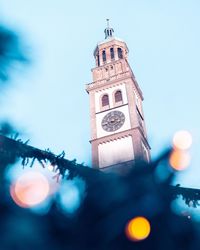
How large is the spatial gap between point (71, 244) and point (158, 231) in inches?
24.2

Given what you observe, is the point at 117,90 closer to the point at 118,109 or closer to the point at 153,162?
the point at 118,109

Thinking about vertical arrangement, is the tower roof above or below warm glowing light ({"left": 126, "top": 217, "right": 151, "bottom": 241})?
above

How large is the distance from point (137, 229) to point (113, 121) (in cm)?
2115

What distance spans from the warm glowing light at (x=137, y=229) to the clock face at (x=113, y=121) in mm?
20479

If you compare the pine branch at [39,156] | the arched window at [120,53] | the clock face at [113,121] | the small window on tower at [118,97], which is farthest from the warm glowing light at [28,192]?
the arched window at [120,53]

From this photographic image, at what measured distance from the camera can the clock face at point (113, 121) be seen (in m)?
22.6

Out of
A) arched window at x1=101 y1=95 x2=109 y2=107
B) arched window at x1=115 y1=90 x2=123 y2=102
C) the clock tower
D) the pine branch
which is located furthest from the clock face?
the pine branch

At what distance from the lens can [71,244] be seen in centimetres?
178

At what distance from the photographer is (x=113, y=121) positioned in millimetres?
23078

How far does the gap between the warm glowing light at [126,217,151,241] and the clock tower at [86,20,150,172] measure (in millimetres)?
16411

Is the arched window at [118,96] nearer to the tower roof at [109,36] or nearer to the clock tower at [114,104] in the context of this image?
the clock tower at [114,104]

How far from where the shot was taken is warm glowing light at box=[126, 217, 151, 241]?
1956mm

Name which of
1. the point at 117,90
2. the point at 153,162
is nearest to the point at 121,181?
the point at 153,162

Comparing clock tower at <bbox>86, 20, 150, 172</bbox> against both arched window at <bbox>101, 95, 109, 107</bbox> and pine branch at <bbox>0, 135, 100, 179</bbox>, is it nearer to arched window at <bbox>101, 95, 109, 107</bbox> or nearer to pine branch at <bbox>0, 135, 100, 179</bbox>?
arched window at <bbox>101, 95, 109, 107</bbox>
